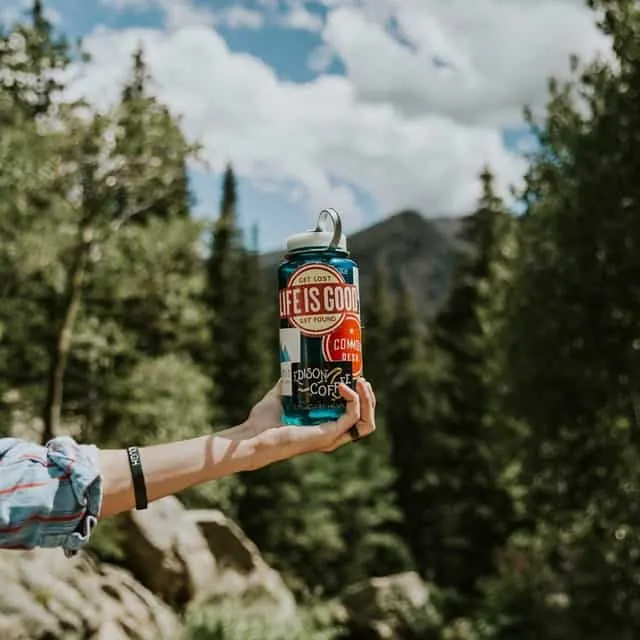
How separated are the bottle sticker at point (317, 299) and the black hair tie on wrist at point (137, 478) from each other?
0.68 metres

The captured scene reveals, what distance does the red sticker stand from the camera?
275 centimetres

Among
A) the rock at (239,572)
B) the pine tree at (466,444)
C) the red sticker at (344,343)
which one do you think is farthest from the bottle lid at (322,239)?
the pine tree at (466,444)

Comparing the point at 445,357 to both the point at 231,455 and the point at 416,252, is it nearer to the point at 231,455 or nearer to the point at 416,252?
the point at 231,455

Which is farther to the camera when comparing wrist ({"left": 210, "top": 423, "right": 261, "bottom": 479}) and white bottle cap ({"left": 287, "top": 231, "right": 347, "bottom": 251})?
white bottle cap ({"left": 287, "top": 231, "right": 347, "bottom": 251})

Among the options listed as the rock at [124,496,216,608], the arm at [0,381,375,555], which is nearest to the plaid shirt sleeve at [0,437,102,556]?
the arm at [0,381,375,555]

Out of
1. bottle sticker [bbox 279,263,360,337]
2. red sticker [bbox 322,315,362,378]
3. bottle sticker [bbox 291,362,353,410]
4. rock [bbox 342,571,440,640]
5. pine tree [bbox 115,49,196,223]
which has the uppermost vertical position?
pine tree [bbox 115,49,196,223]

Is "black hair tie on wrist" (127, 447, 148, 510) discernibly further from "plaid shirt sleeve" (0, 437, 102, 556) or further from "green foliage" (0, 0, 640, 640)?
"green foliage" (0, 0, 640, 640)

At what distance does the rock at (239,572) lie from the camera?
49.8ft

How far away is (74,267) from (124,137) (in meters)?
3.26

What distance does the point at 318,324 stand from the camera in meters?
2.74

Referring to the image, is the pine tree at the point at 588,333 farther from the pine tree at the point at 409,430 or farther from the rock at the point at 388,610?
the pine tree at the point at 409,430

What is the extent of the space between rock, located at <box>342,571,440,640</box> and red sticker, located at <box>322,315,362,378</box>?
63.9 ft

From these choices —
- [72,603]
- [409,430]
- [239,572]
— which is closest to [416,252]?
[409,430]

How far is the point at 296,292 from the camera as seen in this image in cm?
275
